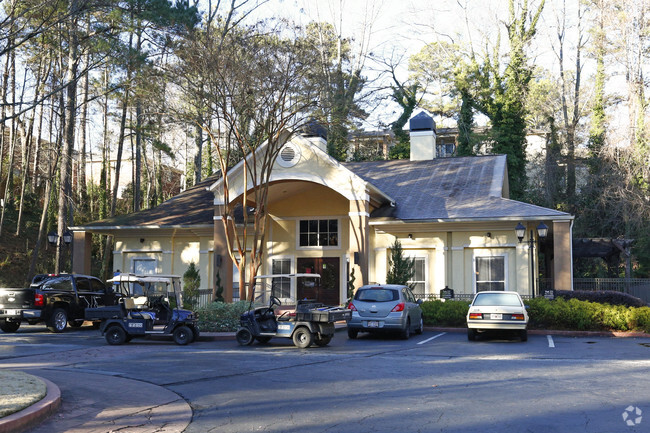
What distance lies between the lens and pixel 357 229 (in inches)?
938

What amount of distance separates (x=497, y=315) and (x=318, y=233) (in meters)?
11.2

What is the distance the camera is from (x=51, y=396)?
8.75 meters

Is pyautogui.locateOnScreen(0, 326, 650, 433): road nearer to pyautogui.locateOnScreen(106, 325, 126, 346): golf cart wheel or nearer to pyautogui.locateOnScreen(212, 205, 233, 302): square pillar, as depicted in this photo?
pyautogui.locateOnScreen(106, 325, 126, 346): golf cart wheel

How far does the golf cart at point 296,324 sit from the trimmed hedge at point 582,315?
686cm

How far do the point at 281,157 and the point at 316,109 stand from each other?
2.25 m

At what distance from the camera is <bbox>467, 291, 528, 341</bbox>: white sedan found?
17562 millimetres

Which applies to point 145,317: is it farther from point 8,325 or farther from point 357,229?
point 357,229

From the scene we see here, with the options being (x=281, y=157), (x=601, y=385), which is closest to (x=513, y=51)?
(x=281, y=157)

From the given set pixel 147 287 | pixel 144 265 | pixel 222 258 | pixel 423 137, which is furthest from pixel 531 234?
pixel 144 265

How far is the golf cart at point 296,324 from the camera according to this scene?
15930 mm

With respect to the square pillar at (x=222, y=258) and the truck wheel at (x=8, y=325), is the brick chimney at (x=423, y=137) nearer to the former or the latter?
the square pillar at (x=222, y=258)

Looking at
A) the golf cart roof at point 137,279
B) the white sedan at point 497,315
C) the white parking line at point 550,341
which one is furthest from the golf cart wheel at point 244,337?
the white parking line at point 550,341

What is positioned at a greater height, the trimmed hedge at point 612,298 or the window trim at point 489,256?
the window trim at point 489,256

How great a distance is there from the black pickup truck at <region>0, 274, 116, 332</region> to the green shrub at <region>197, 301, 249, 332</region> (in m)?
3.32
